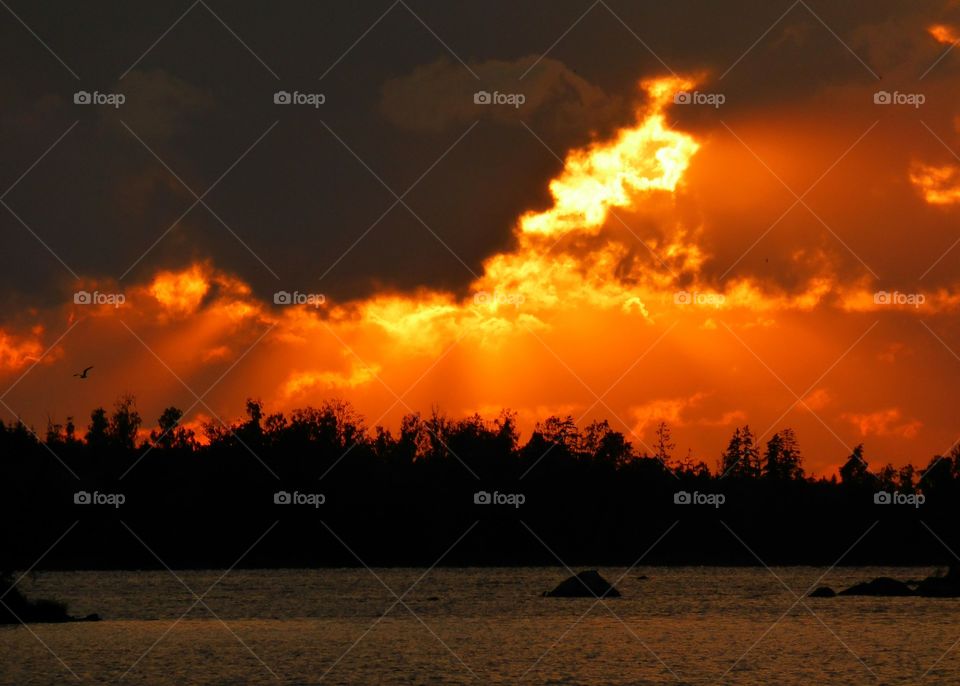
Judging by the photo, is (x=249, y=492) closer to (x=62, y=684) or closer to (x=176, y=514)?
(x=176, y=514)

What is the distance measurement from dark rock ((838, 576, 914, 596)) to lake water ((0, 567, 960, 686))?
193 inches

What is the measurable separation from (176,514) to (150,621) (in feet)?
212

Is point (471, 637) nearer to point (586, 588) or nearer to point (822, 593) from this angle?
point (586, 588)

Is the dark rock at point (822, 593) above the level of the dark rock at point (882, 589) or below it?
below

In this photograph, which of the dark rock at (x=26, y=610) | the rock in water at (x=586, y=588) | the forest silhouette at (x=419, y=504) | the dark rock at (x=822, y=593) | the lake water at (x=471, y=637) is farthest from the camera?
the forest silhouette at (x=419, y=504)

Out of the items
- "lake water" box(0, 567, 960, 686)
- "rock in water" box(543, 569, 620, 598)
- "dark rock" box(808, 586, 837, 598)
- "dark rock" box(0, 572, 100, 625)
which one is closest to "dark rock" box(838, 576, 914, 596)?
"dark rock" box(808, 586, 837, 598)

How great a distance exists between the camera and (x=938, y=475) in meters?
190

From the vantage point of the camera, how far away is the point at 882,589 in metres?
103

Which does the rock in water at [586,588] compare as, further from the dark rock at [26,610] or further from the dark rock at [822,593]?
the dark rock at [26,610]

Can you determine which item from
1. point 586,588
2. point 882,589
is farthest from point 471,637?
point 882,589

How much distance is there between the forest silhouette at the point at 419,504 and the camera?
13725 centimetres

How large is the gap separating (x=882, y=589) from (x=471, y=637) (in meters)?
46.2

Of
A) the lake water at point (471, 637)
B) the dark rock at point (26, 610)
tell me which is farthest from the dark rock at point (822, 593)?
the dark rock at point (26, 610)

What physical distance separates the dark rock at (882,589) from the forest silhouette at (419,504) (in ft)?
135
